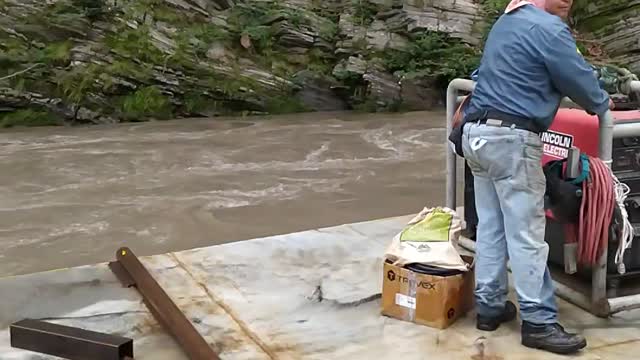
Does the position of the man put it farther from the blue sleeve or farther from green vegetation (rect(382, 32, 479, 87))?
green vegetation (rect(382, 32, 479, 87))

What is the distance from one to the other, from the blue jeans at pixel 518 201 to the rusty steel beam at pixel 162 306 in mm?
1279

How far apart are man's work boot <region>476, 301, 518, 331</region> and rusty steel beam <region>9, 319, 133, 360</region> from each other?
1.48 meters

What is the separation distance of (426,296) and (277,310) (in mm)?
738

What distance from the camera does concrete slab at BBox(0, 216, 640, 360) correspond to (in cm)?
346

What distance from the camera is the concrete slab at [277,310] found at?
11.3 ft

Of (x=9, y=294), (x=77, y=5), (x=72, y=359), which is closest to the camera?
(x=72, y=359)

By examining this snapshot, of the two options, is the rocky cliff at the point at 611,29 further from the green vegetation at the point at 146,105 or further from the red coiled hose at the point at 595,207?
the red coiled hose at the point at 595,207

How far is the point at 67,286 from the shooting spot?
428 centimetres

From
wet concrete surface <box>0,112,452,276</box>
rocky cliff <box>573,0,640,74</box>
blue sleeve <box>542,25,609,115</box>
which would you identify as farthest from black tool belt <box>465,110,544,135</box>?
rocky cliff <box>573,0,640,74</box>

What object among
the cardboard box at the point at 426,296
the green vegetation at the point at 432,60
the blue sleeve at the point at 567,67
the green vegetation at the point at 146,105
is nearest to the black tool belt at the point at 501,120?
the blue sleeve at the point at 567,67

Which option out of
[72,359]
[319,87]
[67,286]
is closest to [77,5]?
[319,87]

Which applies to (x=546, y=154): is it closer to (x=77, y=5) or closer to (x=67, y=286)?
(x=67, y=286)

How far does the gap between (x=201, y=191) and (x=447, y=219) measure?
5.14 meters

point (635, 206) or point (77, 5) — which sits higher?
point (77, 5)
